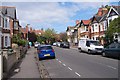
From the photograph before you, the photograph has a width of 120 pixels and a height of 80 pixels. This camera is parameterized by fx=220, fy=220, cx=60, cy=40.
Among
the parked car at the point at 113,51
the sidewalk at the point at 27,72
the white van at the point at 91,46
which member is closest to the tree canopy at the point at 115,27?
the white van at the point at 91,46

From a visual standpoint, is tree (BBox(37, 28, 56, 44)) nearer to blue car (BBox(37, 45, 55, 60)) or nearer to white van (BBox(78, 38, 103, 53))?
white van (BBox(78, 38, 103, 53))

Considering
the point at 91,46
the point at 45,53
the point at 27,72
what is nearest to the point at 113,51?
the point at 45,53

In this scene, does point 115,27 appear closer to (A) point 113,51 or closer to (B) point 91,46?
(B) point 91,46

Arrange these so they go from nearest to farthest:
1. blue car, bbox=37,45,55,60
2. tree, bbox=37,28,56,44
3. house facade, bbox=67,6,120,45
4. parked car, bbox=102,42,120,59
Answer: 1. parked car, bbox=102,42,120,59
2. blue car, bbox=37,45,55,60
3. house facade, bbox=67,6,120,45
4. tree, bbox=37,28,56,44

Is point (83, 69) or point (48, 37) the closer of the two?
point (83, 69)

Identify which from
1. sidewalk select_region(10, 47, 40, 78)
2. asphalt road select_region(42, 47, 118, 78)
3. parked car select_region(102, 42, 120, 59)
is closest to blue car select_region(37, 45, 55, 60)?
asphalt road select_region(42, 47, 118, 78)

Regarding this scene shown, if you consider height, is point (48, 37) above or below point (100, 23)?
below

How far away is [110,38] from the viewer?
32406 millimetres

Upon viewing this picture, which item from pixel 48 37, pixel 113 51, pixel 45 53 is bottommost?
pixel 45 53

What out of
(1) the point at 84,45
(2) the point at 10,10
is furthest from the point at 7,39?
(2) the point at 10,10

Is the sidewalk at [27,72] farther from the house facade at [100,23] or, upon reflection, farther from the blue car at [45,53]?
the house facade at [100,23]

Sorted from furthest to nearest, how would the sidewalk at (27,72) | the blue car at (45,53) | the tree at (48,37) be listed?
the tree at (48,37) → the blue car at (45,53) → the sidewalk at (27,72)

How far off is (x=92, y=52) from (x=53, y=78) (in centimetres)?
1900

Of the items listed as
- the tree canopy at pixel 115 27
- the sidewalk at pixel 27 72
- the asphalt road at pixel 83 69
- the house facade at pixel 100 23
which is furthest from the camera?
the house facade at pixel 100 23
